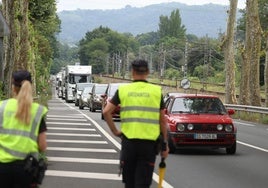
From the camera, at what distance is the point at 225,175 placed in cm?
1152

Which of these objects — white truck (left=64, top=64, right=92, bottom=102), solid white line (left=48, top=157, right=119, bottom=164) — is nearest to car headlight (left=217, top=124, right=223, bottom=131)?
solid white line (left=48, top=157, right=119, bottom=164)

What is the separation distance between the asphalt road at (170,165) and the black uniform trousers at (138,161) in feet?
11.8

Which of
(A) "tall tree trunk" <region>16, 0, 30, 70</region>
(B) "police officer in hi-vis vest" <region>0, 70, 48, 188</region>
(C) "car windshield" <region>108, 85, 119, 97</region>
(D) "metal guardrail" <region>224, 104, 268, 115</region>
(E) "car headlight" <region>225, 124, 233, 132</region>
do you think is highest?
(A) "tall tree trunk" <region>16, 0, 30, 70</region>

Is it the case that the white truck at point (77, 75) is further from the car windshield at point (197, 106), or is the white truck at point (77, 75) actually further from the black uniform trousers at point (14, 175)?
the black uniform trousers at point (14, 175)

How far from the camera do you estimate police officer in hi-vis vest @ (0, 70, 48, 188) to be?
206 inches

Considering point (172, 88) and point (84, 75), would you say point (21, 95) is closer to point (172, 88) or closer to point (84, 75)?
point (84, 75)

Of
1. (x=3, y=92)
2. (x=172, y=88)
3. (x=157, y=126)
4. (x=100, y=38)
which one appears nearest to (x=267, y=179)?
(x=157, y=126)

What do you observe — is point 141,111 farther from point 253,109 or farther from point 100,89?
point 100,89

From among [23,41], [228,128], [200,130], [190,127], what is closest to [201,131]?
[200,130]

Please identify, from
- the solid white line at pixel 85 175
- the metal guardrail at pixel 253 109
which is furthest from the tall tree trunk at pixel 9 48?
the metal guardrail at pixel 253 109

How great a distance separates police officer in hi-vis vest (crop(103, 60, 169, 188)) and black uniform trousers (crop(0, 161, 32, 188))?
1.49m

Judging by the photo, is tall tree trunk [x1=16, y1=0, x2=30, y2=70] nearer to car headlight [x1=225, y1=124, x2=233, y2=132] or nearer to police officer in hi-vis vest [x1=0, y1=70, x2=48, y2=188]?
car headlight [x1=225, y1=124, x2=233, y2=132]

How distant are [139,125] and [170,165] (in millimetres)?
6420

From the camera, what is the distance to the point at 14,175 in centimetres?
522
